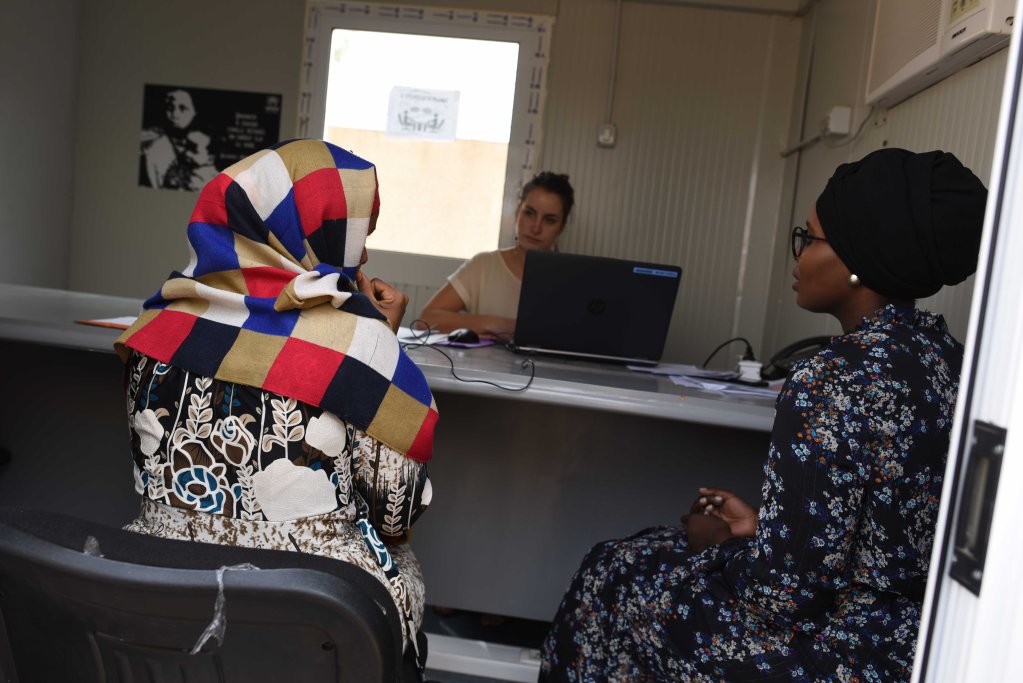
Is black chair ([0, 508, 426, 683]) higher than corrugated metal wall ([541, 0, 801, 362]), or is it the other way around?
corrugated metal wall ([541, 0, 801, 362])

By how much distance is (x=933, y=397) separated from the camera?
3.90ft

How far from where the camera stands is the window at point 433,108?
416 centimetres

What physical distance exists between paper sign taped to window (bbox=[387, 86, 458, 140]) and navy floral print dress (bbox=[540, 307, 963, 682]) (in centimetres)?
318

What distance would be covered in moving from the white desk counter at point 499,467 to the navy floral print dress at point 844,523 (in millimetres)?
842

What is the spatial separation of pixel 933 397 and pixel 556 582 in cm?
124

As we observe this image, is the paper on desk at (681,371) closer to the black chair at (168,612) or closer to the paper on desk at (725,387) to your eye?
the paper on desk at (725,387)

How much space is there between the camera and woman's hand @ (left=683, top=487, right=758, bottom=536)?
1445mm

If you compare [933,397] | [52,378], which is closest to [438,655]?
[52,378]

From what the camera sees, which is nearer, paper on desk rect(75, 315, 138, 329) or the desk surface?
the desk surface

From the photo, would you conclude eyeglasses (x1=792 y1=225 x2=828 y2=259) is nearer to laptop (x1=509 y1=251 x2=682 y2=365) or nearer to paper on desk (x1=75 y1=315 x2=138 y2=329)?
laptop (x1=509 y1=251 x2=682 y2=365)

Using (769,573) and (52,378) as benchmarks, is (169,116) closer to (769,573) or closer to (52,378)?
(52,378)

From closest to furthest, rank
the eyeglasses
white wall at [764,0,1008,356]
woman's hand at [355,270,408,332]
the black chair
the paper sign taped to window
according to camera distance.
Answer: the black chair
the eyeglasses
woman's hand at [355,270,408,332]
white wall at [764,0,1008,356]
the paper sign taped to window

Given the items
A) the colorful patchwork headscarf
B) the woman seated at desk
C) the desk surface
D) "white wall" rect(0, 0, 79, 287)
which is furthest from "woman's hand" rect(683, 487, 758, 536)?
"white wall" rect(0, 0, 79, 287)

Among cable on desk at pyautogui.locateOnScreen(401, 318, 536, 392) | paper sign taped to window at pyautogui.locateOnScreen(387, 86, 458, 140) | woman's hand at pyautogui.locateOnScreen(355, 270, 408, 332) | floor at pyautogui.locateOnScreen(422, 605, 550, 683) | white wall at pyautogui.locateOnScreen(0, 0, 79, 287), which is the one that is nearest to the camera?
woman's hand at pyautogui.locateOnScreen(355, 270, 408, 332)
